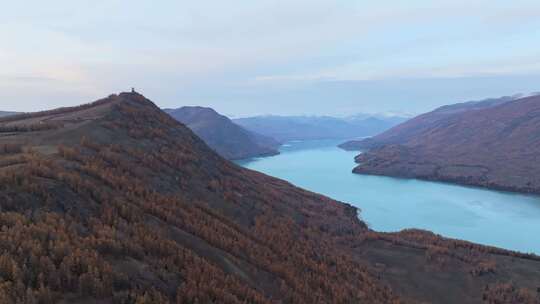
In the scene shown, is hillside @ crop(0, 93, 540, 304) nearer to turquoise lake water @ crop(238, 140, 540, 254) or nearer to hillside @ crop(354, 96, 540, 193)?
turquoise lake water @ crop(238, 140, 540, 254)

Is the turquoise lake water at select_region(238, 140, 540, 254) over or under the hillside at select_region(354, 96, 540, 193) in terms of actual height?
under

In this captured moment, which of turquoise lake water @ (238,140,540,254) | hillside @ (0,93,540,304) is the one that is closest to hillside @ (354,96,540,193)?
turquoise lake water @ (238,140,540,254)

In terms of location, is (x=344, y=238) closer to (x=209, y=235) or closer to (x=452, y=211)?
(x=209, y=235)

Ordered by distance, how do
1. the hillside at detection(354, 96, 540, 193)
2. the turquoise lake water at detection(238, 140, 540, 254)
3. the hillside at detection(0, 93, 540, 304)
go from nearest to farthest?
the hillside at detection(0, 93, 540, 304) → the turquoise lake water at detection(238, 140, 540, 254) → the hillside at detection(354, 96, 540, 193)

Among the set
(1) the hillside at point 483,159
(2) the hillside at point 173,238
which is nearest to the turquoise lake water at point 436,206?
(1) the hillside at point 483,159

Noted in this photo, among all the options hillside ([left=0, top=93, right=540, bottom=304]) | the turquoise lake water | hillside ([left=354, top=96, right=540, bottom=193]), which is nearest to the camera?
hillside ([left=0, top=93, right=540, bottom=304])

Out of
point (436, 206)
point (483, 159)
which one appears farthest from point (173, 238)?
point (483, 159)

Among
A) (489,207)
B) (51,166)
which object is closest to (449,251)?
(51,166)

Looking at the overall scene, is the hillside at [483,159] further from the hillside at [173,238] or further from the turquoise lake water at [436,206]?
the hillside at [173,238]
